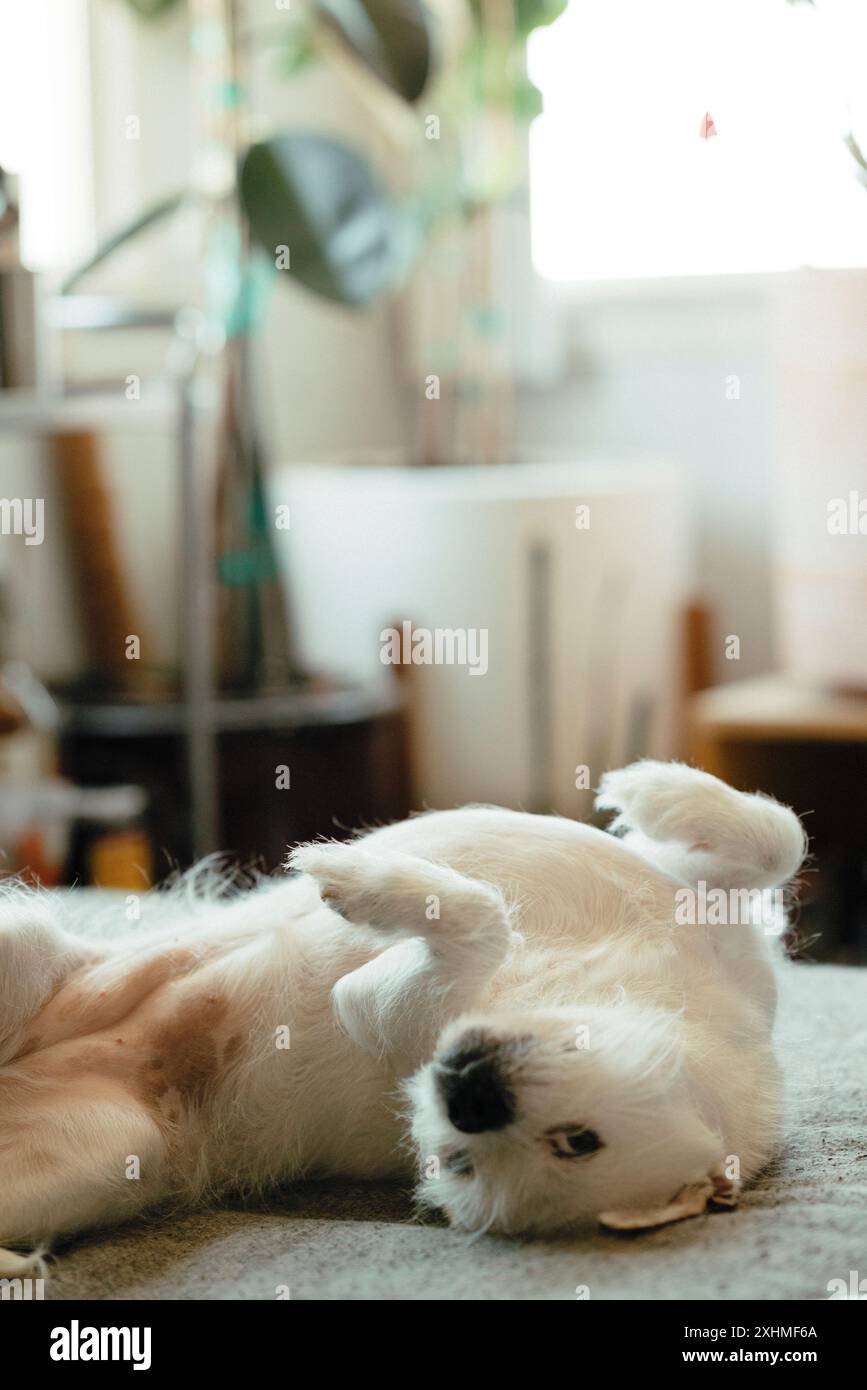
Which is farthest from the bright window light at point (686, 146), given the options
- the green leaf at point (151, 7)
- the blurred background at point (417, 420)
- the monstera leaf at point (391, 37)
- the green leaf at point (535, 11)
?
the green leaf at point (151, 7)

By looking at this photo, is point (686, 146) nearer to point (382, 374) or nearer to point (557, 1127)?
point (382, 374)

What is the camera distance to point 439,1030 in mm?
785

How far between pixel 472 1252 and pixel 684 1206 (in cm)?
11

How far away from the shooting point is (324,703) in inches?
94.3

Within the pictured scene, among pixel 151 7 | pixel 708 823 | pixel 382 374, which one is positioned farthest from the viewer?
pixel 382 374

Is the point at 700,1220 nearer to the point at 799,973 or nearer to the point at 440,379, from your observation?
the point at 799,973

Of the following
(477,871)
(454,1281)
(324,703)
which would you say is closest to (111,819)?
(324,703)

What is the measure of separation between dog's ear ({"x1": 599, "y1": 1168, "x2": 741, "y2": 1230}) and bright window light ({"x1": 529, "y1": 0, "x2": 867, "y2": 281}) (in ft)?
4.53

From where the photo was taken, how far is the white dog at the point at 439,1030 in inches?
29.4

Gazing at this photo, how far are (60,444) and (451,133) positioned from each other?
3.39 ft

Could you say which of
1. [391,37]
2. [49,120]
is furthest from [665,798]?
[49,120]

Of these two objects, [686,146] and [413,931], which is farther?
[686,146]

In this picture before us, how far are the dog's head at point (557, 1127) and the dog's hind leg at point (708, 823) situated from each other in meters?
0.13

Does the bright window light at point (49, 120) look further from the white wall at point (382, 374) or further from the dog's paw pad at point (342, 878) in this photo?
the dog's paw pad at point (342, 878)
